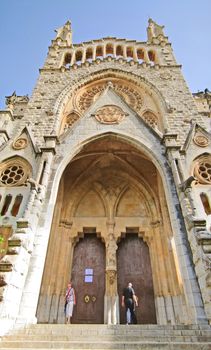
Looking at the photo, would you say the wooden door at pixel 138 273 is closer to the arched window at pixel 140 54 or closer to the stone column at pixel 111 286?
the stone column at pixel 111 286

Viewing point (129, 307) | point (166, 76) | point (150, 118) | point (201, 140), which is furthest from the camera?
point (166, 76)

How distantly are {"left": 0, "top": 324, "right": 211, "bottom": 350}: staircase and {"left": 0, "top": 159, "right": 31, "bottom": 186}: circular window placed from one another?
554 cm

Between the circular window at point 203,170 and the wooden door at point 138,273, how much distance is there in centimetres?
452

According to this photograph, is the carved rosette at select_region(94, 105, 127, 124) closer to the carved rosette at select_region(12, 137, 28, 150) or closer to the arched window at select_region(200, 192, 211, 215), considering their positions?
the carved rosette at select_region(12, 137, 28, 150)

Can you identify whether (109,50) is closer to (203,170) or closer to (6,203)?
(203,170)

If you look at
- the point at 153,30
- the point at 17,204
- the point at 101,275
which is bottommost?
the point at 101,275

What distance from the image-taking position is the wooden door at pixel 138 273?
32.7 ft

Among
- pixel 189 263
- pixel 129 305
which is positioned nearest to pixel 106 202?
pixel 129 305

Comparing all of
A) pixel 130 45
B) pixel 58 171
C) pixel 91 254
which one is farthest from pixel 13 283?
pixel 130 45

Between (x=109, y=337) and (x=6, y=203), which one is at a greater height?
(x=6, y=203)

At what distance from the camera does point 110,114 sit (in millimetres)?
11695

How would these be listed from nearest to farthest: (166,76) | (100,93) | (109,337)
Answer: (109,337) < (100,93) < (166,76)

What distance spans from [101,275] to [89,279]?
1.89 feet

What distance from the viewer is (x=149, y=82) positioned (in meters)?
15.1
